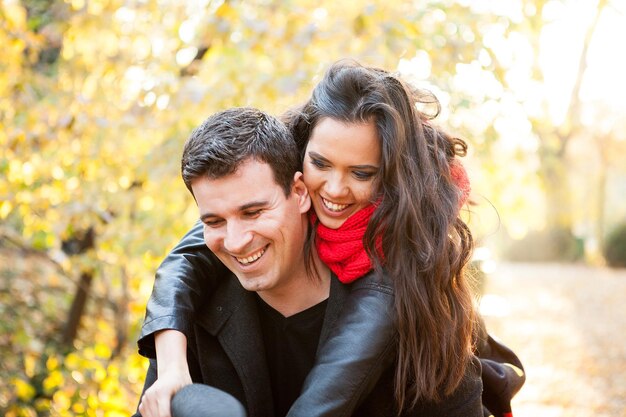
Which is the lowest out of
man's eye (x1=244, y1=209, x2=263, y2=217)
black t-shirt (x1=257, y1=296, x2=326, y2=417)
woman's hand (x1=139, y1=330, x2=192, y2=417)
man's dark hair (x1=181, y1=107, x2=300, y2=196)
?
black t-shirt (x1=257, y1=296, x2=326, y2=417)

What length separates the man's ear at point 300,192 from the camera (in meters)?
2.93

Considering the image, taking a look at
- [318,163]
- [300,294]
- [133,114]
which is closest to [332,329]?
[300,294]

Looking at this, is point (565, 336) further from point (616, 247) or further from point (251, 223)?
point (251, 223)

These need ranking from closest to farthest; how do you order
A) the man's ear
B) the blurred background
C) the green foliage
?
the man's ear, the blurred background, the green foliage

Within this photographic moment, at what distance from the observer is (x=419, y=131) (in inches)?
123

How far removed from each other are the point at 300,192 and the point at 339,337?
617 mm

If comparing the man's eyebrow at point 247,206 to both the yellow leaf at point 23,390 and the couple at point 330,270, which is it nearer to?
the couple at point 330,270

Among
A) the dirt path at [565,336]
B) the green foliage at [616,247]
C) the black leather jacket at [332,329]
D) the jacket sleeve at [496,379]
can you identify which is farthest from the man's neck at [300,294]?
the green foliage at [616,247]

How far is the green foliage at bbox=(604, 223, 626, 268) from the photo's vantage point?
68.9ft

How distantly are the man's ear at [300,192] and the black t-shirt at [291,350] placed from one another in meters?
0.36

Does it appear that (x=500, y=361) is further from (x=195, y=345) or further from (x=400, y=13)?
(x=400, y=13)

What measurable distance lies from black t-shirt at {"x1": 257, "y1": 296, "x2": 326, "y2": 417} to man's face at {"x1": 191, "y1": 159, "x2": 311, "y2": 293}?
170mm

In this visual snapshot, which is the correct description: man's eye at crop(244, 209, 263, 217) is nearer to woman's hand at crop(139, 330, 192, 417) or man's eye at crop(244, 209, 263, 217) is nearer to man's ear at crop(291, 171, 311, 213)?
man's ear at crop(291, 171, 311, 213)

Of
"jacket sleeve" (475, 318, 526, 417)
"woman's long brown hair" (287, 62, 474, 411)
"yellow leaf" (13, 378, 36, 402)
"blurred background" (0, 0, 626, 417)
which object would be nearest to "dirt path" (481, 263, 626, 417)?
"blurred background" (0, 0, 626, 417)
